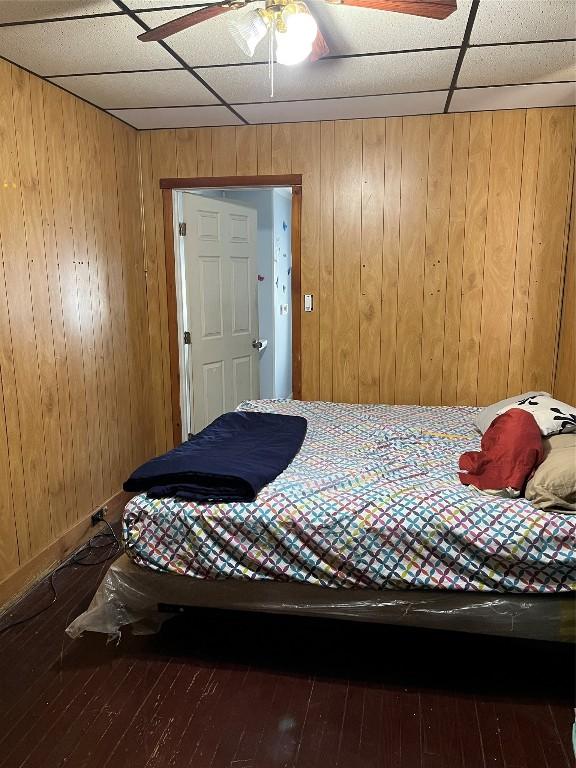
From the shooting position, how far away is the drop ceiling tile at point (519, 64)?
2.48 m

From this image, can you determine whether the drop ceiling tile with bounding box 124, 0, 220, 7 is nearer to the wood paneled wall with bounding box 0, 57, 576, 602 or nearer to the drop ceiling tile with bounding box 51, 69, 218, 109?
the drop ceiling tile with bounding box 51, 69, 218, 109

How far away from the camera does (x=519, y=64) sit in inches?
105

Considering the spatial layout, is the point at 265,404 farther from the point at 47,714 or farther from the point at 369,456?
the point at 47,714

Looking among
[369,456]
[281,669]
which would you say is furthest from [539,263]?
[281,669]

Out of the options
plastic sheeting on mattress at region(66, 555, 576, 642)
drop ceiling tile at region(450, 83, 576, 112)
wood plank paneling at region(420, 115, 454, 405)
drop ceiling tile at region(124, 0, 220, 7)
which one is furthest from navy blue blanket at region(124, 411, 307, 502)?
drop ceiling tile at region(450, 83, 576, 112)

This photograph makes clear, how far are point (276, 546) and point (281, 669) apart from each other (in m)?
0.50

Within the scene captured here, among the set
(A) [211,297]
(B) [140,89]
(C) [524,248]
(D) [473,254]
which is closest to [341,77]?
(B) [140,89]

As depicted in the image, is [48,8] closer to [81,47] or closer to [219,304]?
[81,47]

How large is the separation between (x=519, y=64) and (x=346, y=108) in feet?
3.37

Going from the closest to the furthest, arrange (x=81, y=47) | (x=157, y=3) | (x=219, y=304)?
(x=157, y=3)
(x=81, y=47)
(x=219, y=304)

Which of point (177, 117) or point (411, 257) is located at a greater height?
point (177, 117)

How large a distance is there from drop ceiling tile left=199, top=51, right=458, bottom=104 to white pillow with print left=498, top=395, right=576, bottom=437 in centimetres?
162

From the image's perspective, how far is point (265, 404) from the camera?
3.59 metres

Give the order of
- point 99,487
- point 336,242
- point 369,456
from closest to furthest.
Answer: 1. point 369,456
2. point 99,487
3. point 336,242
